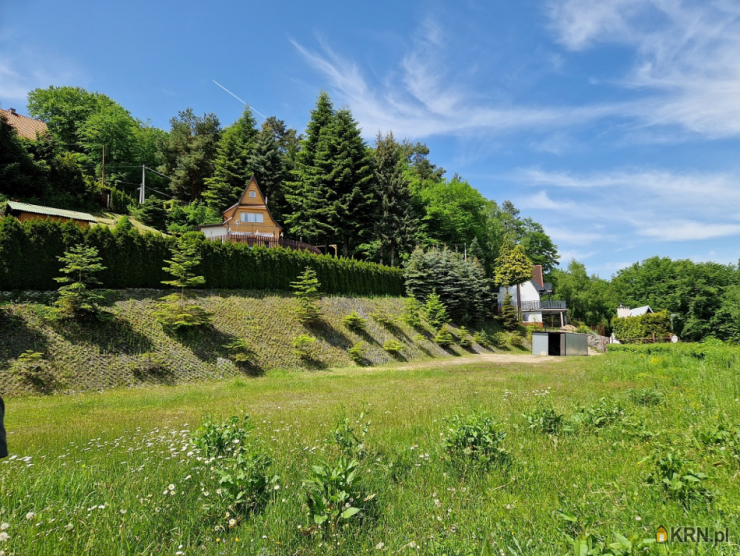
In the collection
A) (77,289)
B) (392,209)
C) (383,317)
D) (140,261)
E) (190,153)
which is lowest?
(383,317)

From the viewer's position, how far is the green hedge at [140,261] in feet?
50.9

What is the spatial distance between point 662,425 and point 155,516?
687 cm

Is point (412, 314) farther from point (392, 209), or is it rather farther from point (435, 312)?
point (392, 209)

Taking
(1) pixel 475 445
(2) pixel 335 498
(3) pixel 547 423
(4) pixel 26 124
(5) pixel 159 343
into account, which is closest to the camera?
(2) pixel 335 498

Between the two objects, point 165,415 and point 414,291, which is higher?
point 414,291

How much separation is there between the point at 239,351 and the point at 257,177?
1133 inches

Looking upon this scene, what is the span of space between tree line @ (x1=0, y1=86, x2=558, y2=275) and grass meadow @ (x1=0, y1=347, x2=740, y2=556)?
3197 centimetres

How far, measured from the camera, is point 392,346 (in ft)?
80.8

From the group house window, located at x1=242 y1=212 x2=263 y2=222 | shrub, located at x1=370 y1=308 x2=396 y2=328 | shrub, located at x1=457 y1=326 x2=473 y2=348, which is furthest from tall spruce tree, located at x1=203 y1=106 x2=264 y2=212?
shrub, located at x1=457 y1=326 x2=473 y2=348

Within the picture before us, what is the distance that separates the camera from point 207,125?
167 ft

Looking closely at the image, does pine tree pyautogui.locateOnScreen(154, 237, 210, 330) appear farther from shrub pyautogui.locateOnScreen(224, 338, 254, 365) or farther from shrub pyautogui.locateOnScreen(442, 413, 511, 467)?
shrub pyautogui.locateOnScreen(442, 413, 511, 467)

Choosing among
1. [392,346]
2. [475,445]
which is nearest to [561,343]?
[392,346]

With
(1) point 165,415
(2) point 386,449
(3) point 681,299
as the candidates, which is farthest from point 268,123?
(3) point 681,299

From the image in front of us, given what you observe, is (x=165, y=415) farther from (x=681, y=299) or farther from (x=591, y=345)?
(x=681, y=299)
